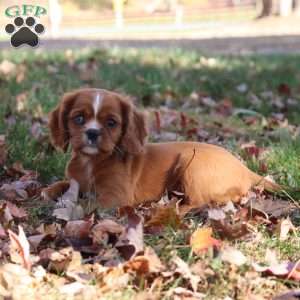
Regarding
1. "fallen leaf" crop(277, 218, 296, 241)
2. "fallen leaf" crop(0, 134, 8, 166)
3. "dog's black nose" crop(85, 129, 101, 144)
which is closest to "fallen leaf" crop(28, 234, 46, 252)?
"dog's black nose" crop(85, 129, 101, 144)

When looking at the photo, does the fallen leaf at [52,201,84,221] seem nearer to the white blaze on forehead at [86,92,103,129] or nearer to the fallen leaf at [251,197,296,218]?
the white blaze on forehead at [86,92,103,129]

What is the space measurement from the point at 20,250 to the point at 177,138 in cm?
305

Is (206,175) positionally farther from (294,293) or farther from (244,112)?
(244,112)

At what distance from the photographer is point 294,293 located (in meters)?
2.97

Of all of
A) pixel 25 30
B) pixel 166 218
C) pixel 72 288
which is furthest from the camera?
pixel 25 30

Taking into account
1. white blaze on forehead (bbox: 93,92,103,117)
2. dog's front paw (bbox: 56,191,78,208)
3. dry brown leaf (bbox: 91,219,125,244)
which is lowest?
dog's front paw (bbox: 56,191,78,208)

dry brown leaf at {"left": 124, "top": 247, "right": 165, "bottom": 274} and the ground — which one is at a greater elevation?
dry brown leaf at {"left": 124, "top": 247, "right": 165, "bottom": 274}

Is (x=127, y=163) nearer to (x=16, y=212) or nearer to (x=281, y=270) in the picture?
(x=16, y=212)

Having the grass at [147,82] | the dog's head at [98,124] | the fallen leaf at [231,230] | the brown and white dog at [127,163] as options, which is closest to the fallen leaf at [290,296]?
the fallen leaf at [231,230]

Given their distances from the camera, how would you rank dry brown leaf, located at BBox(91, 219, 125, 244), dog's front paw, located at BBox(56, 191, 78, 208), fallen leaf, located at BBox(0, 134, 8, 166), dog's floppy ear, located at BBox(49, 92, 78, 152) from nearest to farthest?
1. dry brown leaf, located at BBox(91, 219, 125, 244)
2. dog's front paw, located at BBox(56, 191, 78, 208)
3. dog's floppy ear, located at BBox(49, 92, 78, 152)
4. fallen leaf, located at BBox(0, 134, 8, 166)

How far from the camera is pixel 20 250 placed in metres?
3.06

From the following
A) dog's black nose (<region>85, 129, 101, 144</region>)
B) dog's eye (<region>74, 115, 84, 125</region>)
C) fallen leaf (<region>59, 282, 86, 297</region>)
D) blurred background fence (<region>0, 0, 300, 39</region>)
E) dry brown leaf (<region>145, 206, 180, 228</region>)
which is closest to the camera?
fallen leaf (<region>59, 282, 86, 297</region>)

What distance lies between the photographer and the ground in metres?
2.98

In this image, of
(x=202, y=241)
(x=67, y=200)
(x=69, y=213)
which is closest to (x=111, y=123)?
(x=67, y=200)
